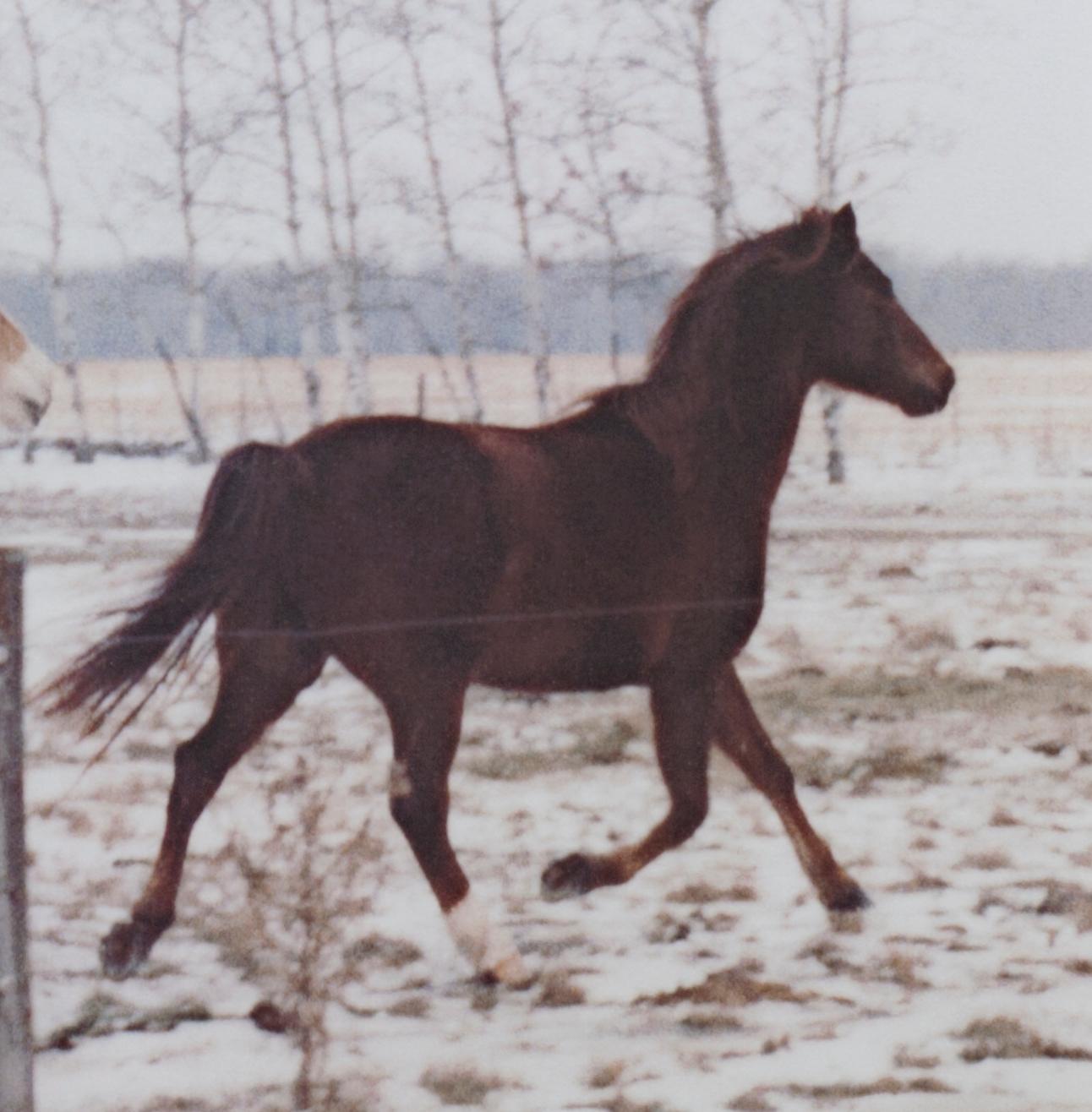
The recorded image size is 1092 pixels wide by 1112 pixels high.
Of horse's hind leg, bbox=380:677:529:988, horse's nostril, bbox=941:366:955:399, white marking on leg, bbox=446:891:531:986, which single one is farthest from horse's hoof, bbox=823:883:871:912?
horse's nostril, bbox=941:366:955:399

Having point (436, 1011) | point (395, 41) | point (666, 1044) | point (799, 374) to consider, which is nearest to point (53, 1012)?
point (436, 1011)

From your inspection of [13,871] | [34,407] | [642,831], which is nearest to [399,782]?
[13,871]

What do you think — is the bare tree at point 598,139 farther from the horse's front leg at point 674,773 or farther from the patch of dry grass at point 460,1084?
the patch of dry grass at point 460,1084

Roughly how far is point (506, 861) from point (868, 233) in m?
1.77

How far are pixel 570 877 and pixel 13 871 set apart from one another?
1250 millimetres

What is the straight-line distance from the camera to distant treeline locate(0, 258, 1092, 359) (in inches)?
147

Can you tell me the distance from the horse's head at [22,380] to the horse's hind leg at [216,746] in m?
0.62

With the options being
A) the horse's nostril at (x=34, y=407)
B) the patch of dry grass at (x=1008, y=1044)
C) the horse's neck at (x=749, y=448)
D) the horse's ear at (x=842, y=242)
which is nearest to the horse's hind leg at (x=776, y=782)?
the horse's neck at (x=749, y=448)

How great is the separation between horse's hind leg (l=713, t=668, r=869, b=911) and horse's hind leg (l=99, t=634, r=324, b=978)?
101 centimetres

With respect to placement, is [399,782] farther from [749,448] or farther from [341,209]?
[341,209]

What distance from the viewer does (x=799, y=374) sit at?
3.35 meters

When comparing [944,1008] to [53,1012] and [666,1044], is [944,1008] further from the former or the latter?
[53,1012]

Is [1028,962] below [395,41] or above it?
below

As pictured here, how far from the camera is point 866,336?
3305 millimetres
